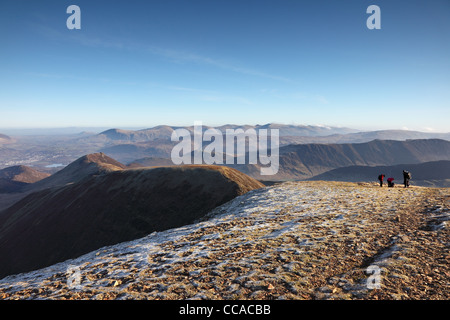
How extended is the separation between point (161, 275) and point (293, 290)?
5842mm

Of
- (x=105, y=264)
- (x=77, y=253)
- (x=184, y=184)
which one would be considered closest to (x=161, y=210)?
(x=184, y=184)

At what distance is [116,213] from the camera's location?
49.4 m

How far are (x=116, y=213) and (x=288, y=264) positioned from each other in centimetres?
4963

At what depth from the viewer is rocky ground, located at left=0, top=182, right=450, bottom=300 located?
7.64 metres

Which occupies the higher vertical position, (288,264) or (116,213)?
(288,264)

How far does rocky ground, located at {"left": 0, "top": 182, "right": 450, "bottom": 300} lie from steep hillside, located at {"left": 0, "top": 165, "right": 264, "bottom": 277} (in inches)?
1127

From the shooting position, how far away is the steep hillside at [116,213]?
1714 inches

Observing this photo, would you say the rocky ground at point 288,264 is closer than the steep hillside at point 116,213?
Yes

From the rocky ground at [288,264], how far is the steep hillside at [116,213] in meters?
28.6

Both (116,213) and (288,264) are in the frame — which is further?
Result: (116,213)

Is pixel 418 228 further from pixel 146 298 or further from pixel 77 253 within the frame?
pixel 77 253

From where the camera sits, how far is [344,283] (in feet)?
25.5

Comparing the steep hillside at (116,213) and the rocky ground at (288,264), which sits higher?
the rocky ground at (288,264)
